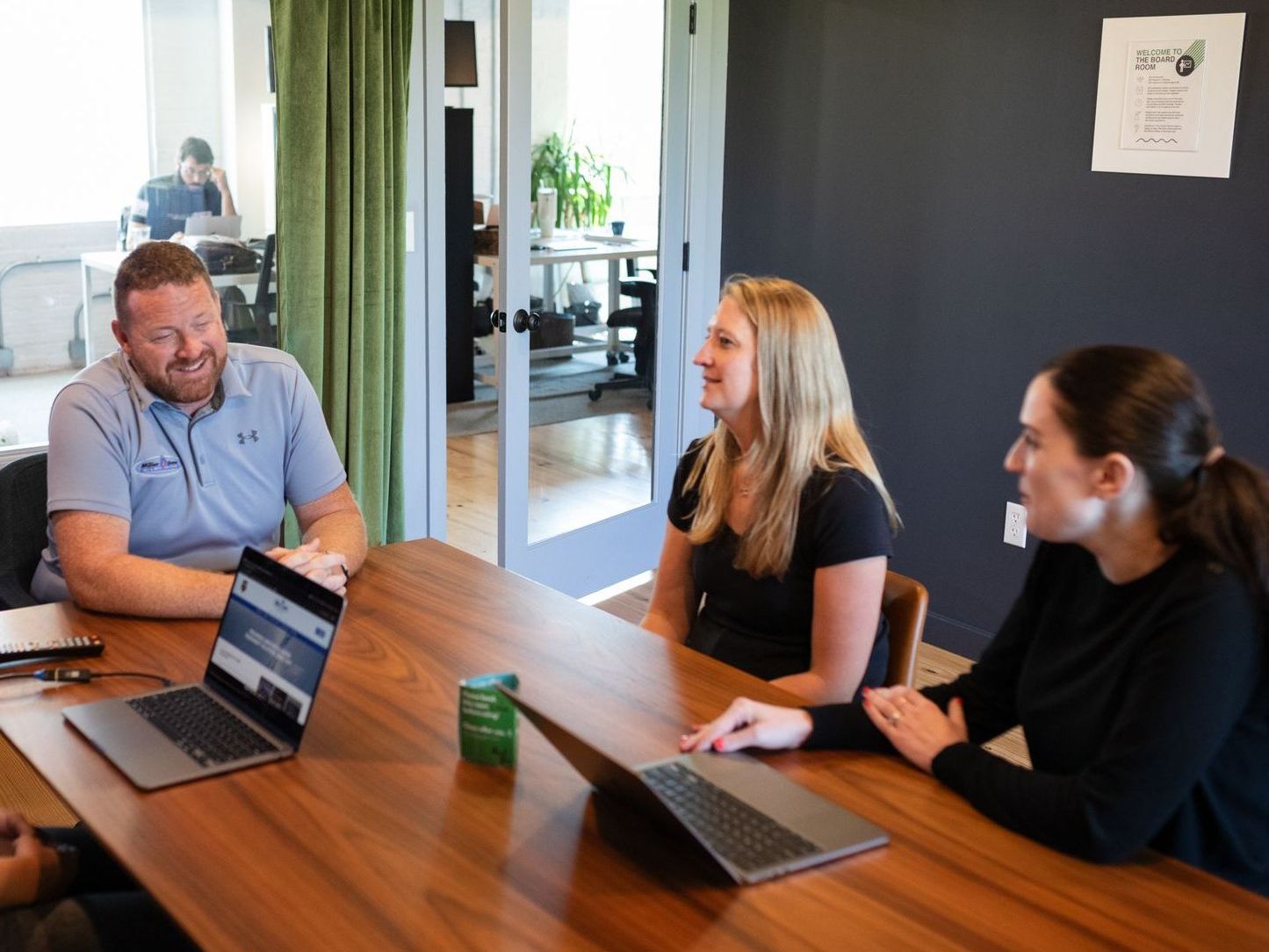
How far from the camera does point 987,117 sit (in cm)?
379

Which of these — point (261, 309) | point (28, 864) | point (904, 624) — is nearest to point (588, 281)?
point (261, 309)

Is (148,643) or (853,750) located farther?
(148,643)

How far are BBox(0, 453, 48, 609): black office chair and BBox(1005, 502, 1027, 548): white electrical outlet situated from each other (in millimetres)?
2565

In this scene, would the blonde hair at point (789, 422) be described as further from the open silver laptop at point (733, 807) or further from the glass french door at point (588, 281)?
the glass french door at point (588, 281)

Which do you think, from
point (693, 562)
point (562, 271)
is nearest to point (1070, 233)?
point (562, 271)

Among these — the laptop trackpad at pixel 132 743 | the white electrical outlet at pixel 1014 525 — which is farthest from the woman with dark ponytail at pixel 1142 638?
the white electrical outlet at pixel 1014 525

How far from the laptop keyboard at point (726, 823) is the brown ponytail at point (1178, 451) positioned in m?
0.55

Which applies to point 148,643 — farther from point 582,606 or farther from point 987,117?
point 987,117

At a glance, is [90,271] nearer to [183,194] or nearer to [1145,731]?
[183,194]

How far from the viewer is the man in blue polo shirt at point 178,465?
2.19m

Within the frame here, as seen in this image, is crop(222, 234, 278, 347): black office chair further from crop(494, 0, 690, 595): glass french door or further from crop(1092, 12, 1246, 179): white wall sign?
crop(1092, 12, 1246, 179): white wall sign

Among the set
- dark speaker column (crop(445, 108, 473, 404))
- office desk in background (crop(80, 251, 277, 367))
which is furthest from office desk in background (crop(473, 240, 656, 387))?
dark speaker column (crop(445, 108, 473, 404))

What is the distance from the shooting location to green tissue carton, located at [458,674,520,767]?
1.65 metres

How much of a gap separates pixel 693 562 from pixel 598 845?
0.92 metres
